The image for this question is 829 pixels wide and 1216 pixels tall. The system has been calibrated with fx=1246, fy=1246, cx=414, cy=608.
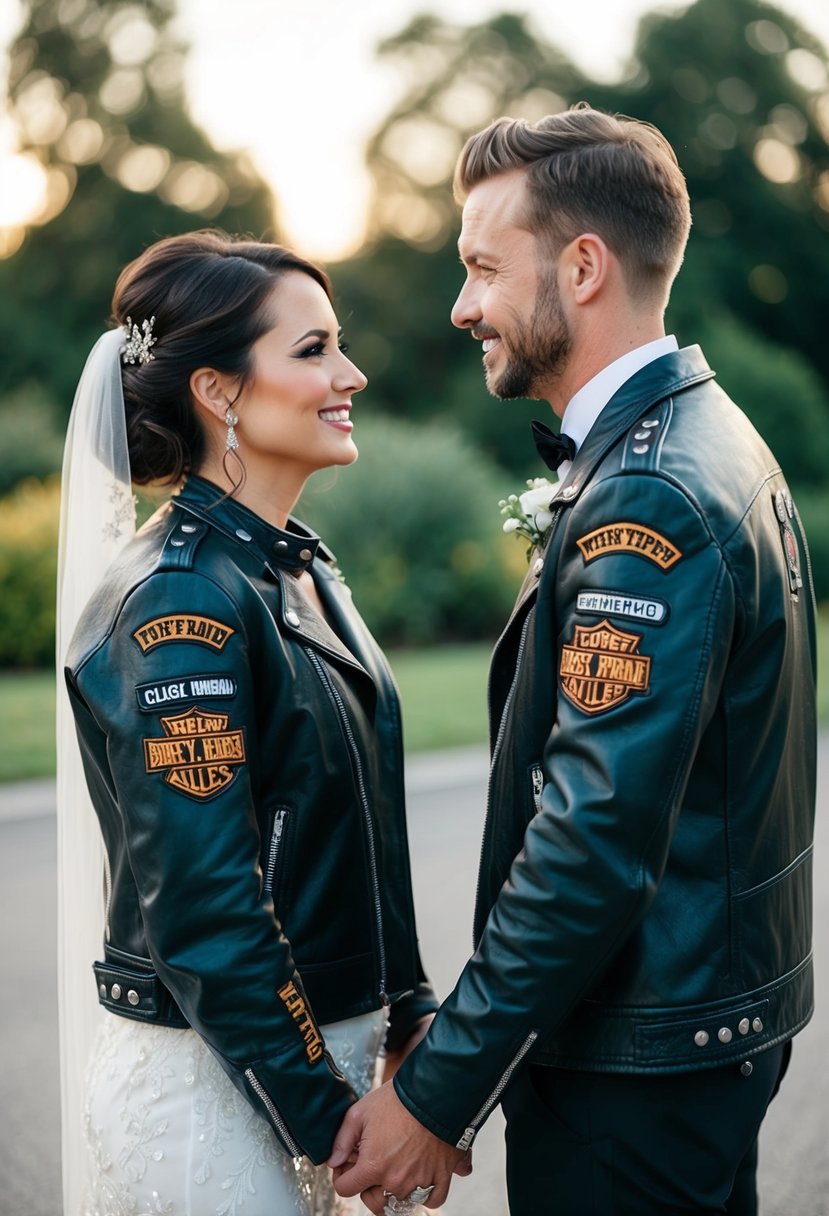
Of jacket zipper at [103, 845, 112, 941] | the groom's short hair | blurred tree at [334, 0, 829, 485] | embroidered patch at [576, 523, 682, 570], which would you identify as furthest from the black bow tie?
blurred tree at [334, 0, 829, 485]

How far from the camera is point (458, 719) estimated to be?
11.8m

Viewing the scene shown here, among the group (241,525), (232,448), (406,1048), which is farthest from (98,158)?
(406,1048)

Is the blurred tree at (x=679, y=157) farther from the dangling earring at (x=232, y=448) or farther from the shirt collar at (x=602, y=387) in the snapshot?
the shirt collar at (x=602, y=387)

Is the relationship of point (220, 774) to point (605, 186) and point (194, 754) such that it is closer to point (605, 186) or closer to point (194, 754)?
point (194, 754)

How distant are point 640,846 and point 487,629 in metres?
17.1

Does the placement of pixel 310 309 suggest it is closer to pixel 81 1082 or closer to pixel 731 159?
pixel 81 1082

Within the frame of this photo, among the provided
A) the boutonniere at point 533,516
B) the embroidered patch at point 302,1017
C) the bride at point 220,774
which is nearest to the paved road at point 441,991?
the bride at point 220,774

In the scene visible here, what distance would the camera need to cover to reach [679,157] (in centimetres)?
3772

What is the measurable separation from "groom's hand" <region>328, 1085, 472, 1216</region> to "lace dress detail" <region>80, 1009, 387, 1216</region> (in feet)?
0.55

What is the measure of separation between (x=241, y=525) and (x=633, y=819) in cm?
106

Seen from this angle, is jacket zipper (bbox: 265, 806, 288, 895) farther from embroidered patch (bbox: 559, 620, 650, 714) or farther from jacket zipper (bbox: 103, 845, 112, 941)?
embroidered patch (bbox: 559, 620, 650, 714)

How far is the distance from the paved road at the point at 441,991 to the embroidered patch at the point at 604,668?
242 centimetres

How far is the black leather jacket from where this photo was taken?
208cm

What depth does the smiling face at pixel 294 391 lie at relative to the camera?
2729mm
